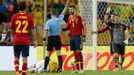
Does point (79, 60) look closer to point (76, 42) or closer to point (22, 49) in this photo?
point (76, 42)

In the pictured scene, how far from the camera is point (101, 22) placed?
21203 millimetres

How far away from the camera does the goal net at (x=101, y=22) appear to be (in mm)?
20422

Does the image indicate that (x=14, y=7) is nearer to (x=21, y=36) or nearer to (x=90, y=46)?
(x=90, y=46)

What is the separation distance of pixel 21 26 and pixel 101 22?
7944 mm

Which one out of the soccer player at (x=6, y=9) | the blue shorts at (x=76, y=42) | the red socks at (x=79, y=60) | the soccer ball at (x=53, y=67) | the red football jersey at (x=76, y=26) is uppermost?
the soccer player at (x=6, y=9)

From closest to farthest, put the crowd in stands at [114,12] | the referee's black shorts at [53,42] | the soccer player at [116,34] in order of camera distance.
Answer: the referee's black shorts at [53,42], the soccer player at [116,34], the crowd in stands at [114,12]

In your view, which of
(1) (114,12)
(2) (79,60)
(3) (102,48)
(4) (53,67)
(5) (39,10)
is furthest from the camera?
(5) (39,10)

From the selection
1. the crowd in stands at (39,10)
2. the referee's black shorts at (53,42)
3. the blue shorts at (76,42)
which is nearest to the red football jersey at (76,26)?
the blue shorts at (76,42)

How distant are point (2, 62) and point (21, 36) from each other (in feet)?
22.2

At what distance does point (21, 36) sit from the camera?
13.7 metres

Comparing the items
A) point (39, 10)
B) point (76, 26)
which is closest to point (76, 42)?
point (76, 26)

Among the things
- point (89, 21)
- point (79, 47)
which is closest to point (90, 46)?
point (89, 21)

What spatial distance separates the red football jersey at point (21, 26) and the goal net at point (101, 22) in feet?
22.6

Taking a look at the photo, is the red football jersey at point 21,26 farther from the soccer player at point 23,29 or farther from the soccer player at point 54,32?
the soccer player at point 54,32
